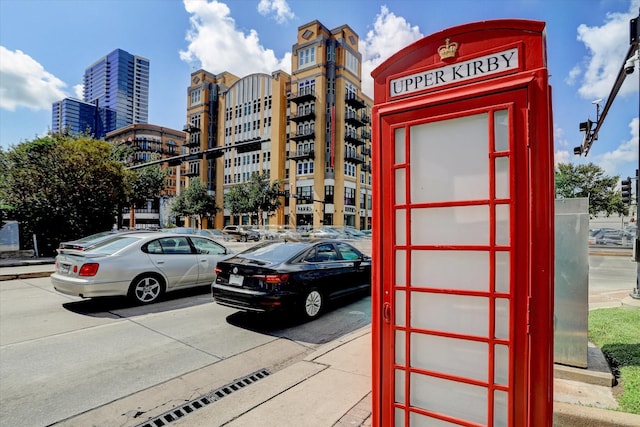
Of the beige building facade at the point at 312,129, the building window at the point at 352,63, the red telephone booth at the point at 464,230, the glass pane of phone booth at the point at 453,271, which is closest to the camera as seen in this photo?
the red telephone booth at the point at 464,230

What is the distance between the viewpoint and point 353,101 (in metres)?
50.5

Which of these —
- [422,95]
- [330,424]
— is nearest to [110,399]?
[330,424]

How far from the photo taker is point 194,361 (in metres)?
4.76

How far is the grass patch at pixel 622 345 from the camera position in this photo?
10.3 ft

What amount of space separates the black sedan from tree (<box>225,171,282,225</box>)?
40777 mm

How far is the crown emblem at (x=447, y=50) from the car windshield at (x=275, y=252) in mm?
4978

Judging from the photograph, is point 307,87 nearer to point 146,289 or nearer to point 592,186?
point 592,186

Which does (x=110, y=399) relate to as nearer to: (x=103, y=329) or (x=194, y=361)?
(x=194, y=361)

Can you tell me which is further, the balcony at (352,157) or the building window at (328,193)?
the balcony at (352,157)

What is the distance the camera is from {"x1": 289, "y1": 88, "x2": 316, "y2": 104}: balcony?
161 feet

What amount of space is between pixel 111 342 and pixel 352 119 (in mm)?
48352

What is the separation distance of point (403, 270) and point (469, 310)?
474mm

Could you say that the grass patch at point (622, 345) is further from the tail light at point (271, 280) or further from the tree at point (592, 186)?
the tree at point (592, 186)

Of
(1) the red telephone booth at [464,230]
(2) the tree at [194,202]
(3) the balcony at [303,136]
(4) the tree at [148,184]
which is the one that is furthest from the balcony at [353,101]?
(1) the red telephone booth at [464,230]
